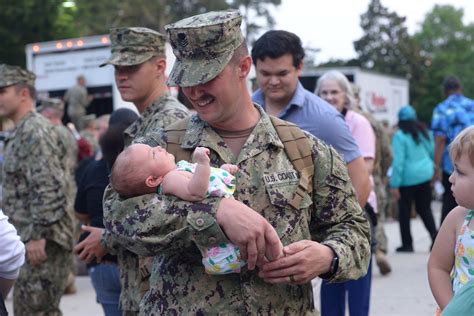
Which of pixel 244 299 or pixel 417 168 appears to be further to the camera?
pixel 417 168

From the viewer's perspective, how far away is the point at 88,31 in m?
47.7

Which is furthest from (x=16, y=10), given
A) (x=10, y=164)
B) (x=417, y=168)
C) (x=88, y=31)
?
(x=10, y=164)

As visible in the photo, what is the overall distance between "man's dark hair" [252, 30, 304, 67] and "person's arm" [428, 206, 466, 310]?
5.68 feet

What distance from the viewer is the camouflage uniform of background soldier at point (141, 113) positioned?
4.54 m

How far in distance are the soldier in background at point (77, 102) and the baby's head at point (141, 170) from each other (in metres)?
12.9

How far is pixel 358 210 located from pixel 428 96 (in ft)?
217

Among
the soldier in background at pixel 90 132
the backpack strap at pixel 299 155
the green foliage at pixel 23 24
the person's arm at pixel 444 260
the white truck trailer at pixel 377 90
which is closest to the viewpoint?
the backpack strap at pixel 299 155

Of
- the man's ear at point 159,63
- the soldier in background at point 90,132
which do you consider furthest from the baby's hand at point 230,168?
the soldier in background at point 90,132

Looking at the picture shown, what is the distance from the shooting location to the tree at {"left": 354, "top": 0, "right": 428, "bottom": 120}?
65.9m

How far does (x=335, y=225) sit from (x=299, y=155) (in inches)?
11.9

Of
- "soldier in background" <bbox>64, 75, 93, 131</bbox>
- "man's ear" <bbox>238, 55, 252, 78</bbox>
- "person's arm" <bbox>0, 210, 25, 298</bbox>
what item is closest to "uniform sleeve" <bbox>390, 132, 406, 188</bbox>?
"soldier in background" <bbox>64, 75, 93, 131</bbox>

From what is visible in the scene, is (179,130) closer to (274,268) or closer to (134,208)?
(134,208)

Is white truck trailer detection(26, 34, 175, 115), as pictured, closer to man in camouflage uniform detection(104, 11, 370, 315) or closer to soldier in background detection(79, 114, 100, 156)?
soldier in background detection(79, 114, 100, 156)

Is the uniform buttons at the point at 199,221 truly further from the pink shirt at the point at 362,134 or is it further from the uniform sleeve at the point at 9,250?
the pink shirt at the point at 362,134
